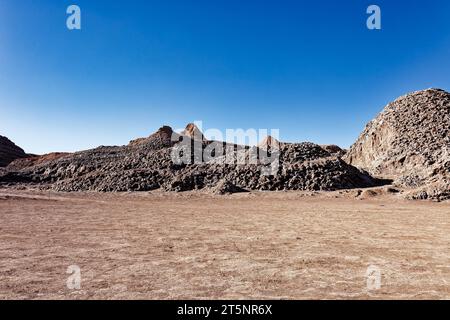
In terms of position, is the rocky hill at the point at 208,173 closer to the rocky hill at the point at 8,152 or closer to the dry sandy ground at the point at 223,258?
the dry sandy ground at the point at 223,258

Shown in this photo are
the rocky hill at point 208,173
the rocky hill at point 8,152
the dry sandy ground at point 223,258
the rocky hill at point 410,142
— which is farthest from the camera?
the rocky hill at point 8,152

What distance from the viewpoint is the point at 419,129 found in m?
47.5

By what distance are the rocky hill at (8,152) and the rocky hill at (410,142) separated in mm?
66984

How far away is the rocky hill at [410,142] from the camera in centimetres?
3425

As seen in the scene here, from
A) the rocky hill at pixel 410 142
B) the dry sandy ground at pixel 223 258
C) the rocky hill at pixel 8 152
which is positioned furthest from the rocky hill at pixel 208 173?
the rocky hill at pixel 8 152

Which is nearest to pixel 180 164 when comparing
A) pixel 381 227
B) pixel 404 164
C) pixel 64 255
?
pixel 404 164

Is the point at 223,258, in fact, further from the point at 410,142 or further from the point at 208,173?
the point at 410,142

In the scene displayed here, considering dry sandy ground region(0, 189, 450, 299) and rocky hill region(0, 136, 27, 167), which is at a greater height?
rocky hill region(0, 136, 27, 167)

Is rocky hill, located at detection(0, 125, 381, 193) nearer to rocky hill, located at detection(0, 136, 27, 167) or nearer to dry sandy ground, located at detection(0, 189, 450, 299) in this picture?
dry sandy ground, located at detection(0, 189, 450, 299)

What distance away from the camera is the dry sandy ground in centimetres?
637

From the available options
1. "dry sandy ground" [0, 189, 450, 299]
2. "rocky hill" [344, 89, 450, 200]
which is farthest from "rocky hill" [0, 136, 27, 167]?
"dry sandy ground" [0, 189, 450, 299]

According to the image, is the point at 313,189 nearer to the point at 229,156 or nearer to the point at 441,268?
the point at 229,156

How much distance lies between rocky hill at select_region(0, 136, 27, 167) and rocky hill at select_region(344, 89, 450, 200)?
67.0m

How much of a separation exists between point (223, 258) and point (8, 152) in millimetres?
84418
